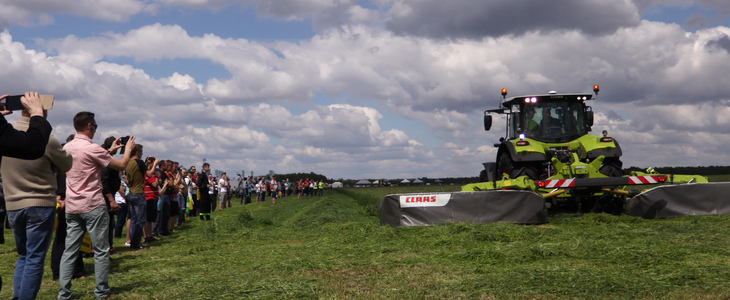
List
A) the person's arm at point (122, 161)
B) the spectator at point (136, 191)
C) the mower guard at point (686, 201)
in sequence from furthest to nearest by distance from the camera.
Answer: the mower guard at point (686, 201), the spectator at point (136, 191), the person's arm at point (122, 161)

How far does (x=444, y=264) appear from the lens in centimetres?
691

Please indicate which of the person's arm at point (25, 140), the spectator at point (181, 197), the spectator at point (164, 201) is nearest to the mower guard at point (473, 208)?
the spectator at point (164, 201)

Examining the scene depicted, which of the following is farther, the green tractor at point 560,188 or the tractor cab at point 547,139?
the tractor cab at point 547,139

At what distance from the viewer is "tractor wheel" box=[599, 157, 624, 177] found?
1263cm

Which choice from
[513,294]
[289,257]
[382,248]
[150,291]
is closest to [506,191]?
[382,248]

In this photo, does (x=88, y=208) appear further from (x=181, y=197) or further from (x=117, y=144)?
(x=181, y=197)

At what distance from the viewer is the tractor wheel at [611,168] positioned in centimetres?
1263

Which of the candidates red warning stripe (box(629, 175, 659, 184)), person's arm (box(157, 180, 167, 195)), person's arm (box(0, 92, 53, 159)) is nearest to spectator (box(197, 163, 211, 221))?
person's arm (box(157, 180, 167, 195))

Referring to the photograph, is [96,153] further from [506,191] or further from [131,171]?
[506,191]

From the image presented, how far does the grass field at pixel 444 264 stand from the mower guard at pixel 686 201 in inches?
34.4

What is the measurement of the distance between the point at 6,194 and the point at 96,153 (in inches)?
38.5

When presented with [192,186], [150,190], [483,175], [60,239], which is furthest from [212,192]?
[60,239]

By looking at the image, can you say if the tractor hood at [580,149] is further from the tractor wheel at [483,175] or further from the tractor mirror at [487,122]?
the tractor wheel at [483,175]

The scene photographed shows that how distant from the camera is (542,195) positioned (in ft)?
38.6
